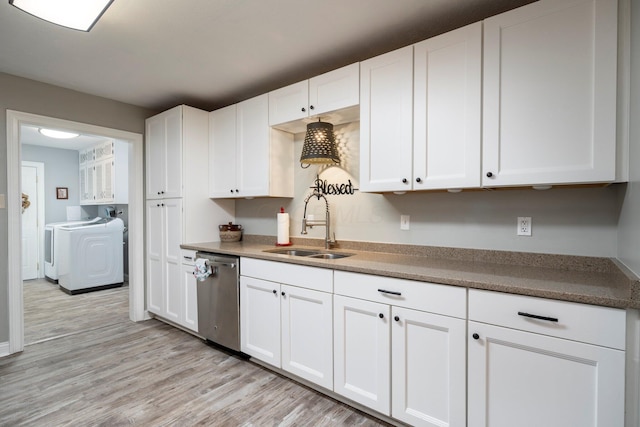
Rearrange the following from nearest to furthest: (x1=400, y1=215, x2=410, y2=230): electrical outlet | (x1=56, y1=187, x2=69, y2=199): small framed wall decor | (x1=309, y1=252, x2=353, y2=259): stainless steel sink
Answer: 1. (x1=400, y1=215, x2=410, y2=230): electrical outlet
2. (x1=309, y1=252, x2=353, y2=259): stainless steel sink
3. (x1=56, y1=187, x2=69, y2=199): small framed wall decor

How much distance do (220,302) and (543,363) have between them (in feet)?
7.23

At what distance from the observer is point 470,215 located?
77.7 inches

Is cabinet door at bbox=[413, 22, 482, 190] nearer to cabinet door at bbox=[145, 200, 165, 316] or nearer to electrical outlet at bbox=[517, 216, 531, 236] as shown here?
electrical outlet at bbox=[517, 216, 531, 236]

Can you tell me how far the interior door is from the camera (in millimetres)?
5402

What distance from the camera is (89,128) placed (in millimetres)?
3021

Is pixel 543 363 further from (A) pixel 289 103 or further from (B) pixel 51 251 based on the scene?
(B) pixel 51 251

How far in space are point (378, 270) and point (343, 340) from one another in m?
0.52

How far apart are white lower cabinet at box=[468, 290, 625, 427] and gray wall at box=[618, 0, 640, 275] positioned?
0.91 ft

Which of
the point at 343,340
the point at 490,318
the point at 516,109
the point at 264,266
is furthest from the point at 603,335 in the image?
the point at 264,266

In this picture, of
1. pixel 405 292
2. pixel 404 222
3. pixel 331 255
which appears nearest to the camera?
pixel 405 292

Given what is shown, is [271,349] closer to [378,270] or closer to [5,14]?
[378,270]

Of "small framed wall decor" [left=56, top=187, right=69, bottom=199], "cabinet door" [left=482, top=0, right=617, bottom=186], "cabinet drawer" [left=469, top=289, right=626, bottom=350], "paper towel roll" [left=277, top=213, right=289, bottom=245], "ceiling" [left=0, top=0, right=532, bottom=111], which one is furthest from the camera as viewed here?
"small framed wall decor" [left=56, top=187, right=69, bottom=199]

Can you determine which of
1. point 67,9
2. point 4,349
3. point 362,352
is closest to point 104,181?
point 4,349

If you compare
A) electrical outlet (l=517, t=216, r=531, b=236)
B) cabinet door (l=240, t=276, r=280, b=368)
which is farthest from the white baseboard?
electrical outlet (l=517, t=216, r=531, b=236)
